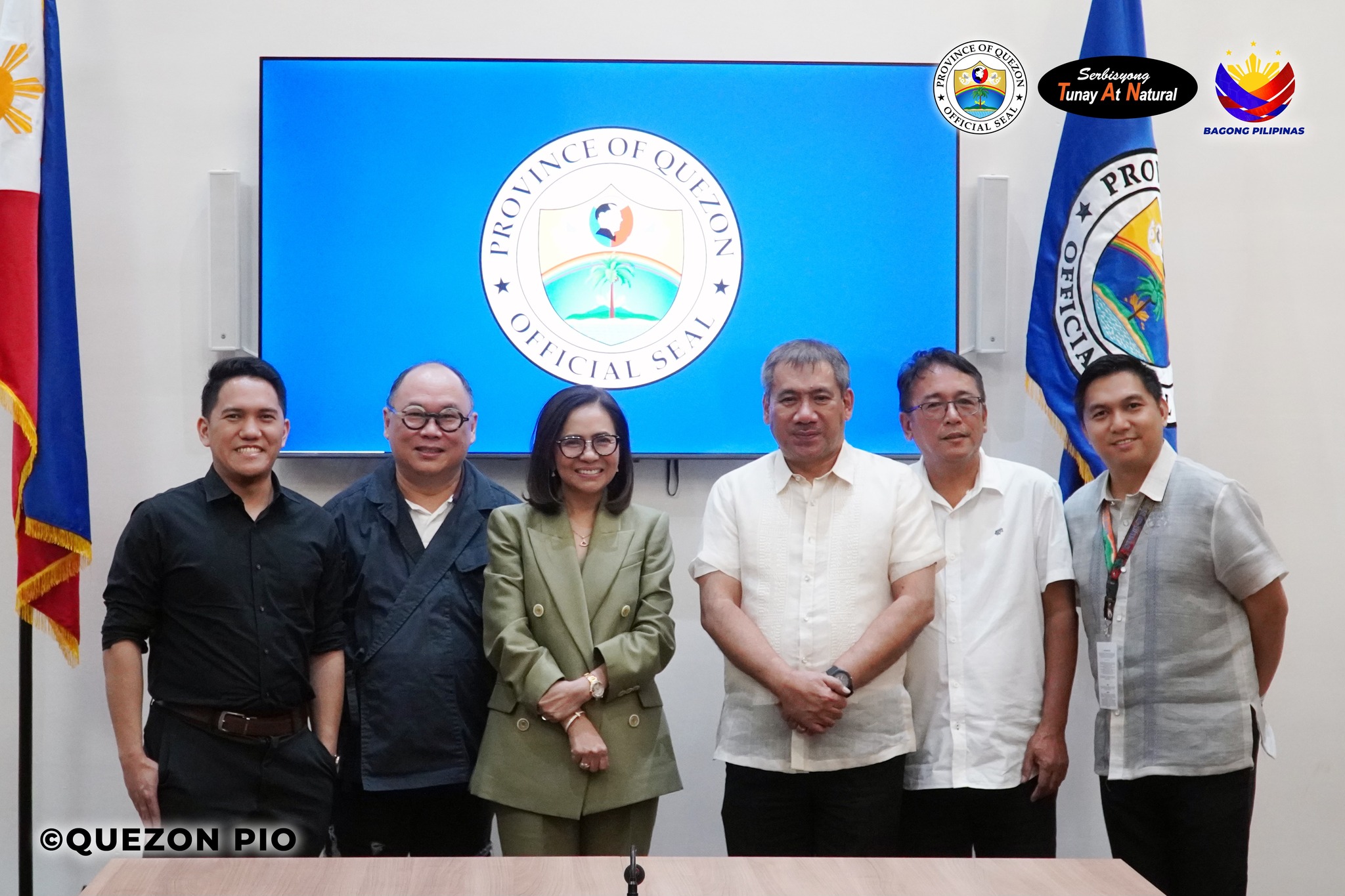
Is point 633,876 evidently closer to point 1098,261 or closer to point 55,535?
point 55,535

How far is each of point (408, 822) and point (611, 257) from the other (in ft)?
5.58

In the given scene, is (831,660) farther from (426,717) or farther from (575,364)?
(575,364)

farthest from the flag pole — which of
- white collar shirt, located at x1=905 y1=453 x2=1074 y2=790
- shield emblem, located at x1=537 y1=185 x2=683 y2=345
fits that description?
white collar shirt, located at x1=905 y1=453 x2=1074 y2=790

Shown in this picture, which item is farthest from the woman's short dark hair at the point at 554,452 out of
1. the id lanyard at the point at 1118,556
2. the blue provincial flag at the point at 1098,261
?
the blue provincial flag at the point at 1098,261

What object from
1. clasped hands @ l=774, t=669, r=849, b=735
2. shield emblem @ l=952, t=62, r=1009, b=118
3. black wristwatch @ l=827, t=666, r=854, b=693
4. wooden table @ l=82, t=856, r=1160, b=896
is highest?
shield emblem @ l=952, t=62, r=1009, b=118

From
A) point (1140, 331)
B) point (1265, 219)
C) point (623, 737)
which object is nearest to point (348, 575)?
point (623, 737)

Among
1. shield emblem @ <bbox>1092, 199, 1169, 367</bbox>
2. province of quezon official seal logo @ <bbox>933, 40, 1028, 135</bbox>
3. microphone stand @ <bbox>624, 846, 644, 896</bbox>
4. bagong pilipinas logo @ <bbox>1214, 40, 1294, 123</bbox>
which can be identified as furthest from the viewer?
bagong pilipinas logo @ <bbox>1214, 40, 1294, 123</bbox>

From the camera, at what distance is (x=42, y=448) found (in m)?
3.06

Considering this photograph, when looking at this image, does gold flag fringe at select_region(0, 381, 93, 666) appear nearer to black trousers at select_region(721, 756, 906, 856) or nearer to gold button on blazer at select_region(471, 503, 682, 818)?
gold button on blazer at select_region(471, 503, 682, 818)

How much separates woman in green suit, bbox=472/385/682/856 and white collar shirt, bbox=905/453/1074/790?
614 millimetres

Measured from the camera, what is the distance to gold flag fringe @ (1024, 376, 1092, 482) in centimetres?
321

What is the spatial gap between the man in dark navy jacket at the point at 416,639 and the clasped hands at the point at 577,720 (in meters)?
0.29

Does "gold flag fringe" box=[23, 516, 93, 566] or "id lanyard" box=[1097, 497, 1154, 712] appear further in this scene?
"gold flag fringe" box=[23, 516, 93, 566]

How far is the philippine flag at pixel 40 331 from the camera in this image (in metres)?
3.05
